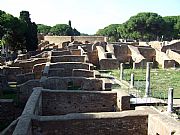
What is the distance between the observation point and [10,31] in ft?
131

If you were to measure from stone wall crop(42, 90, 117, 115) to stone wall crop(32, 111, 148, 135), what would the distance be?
308 cm

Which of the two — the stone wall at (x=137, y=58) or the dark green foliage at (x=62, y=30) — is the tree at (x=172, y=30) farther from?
the stone wall at (x=137, y=58)

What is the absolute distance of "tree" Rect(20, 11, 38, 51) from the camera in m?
43.2

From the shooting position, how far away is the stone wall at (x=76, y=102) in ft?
42.8

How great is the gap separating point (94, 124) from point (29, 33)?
115 feet

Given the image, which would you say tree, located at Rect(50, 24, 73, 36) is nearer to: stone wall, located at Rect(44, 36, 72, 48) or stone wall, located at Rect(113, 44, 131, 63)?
Result: stone wall, located at Rect(44, 36, 72, 48)

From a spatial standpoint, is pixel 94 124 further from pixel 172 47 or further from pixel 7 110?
pixel 172 47

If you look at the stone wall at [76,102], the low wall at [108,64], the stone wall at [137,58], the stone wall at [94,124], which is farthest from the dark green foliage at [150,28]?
the stone wall at [94,124]

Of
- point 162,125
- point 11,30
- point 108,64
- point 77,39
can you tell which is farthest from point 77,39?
point 162,125

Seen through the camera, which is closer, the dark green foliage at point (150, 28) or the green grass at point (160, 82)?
the green grass at point (160, 82)

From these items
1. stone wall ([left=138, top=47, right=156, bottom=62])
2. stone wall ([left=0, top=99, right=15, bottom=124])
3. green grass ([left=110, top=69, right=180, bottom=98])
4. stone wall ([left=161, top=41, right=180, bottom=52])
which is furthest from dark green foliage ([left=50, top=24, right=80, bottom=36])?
stone wall ([left=0, top=99, right=15, bottom=124])

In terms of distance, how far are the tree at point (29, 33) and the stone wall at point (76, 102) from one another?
3059 cm

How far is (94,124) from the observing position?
9805 millimetres

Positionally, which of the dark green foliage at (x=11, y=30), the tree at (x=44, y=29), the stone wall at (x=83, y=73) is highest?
the tree at (x=44, y=29)
